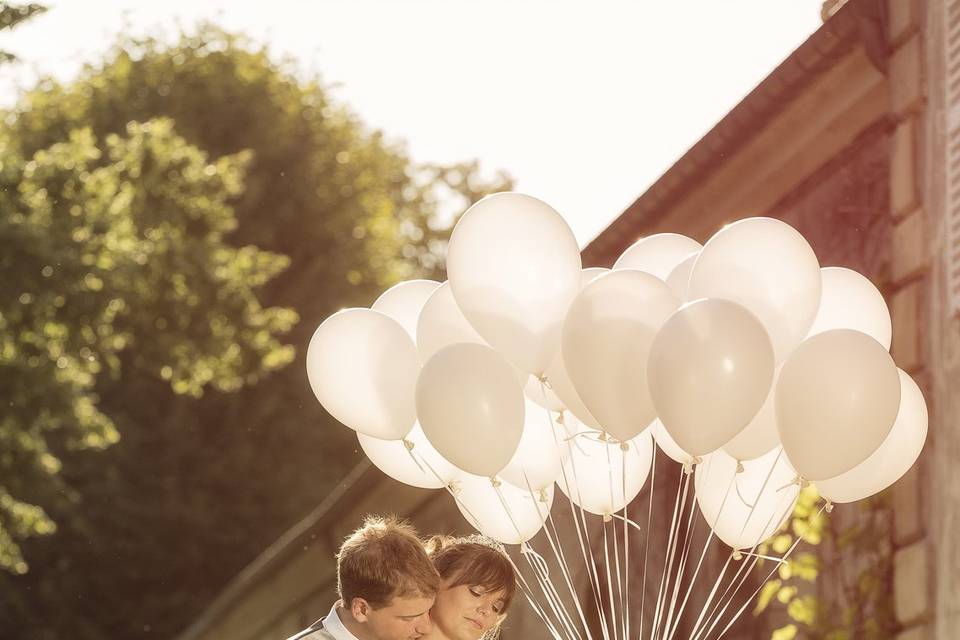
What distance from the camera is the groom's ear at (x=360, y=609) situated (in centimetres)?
436

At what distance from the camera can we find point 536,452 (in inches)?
204

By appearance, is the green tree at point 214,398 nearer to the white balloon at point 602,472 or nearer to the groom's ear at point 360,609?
the white balloon at point 602,472

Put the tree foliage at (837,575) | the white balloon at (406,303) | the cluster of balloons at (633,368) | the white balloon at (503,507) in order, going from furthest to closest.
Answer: the tree foliage at (837,575) → the white balloon at (503,507) → the white balloon at (406,303) → the cluster of balloons at (633,368)

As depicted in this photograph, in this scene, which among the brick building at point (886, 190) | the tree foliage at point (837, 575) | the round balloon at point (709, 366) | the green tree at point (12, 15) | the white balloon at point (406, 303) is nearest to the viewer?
the round balloon at point (709, 366)

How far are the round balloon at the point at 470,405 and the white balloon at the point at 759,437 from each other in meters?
0.70

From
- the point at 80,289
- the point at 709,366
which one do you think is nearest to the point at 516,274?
the point at 709,366

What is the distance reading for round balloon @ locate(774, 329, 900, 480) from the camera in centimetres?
432

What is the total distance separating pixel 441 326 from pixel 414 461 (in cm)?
61

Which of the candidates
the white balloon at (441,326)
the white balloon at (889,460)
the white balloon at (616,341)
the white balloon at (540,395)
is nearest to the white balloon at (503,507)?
the white balloon at (540,395)

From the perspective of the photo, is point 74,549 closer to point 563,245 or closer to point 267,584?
point 267,584

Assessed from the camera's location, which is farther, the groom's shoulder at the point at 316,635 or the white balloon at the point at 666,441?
the white balloon at the point at 666,441

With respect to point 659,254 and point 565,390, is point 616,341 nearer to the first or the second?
point 565,390

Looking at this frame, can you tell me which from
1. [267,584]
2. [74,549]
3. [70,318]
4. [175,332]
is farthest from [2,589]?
[70,318]

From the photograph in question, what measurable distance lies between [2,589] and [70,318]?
9.70m
